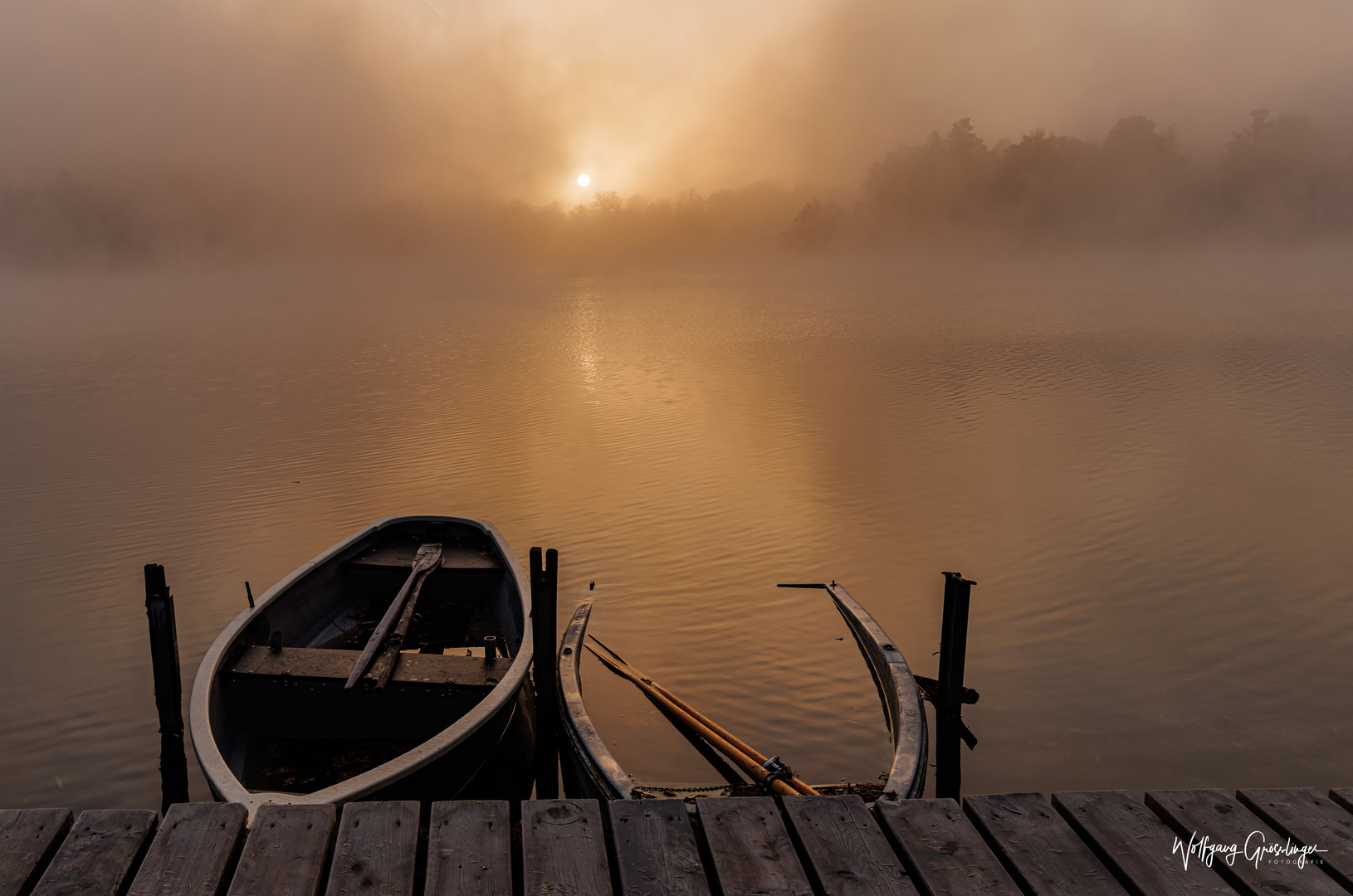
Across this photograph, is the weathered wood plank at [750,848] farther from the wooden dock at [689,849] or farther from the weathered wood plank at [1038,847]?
the weathered wood plank at [1038,847]

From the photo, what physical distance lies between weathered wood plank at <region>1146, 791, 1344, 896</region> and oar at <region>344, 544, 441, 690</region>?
5.41 metres

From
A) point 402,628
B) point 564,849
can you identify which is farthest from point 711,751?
point 564,849

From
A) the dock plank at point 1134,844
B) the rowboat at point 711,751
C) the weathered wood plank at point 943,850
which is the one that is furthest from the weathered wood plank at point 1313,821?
the rowboat at point 711,751

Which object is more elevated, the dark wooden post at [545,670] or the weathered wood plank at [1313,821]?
the weathered wood plank at [1313,821]

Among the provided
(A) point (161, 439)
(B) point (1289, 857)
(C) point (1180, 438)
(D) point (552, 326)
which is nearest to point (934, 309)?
(D) point (552, 326)

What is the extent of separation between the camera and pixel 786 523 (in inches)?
546

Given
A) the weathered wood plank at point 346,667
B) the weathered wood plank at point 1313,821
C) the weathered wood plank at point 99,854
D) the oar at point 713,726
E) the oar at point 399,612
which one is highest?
the weathered wood plank at point 99,854

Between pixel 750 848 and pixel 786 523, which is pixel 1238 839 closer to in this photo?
pixel 750 848

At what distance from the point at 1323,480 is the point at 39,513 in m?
23.9

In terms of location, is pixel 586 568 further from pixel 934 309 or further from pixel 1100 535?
pixel 934 309

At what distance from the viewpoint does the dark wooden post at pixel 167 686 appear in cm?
670

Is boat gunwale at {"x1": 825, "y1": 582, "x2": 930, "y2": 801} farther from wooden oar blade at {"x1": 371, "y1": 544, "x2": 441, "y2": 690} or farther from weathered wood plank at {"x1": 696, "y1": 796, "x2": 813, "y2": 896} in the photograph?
wooden oar blade at {"x1": 371, "y1": 544, "x2": 441, "y2": 690}

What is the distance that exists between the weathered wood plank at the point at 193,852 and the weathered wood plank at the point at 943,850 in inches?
114

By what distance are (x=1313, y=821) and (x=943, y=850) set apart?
5.88ft
